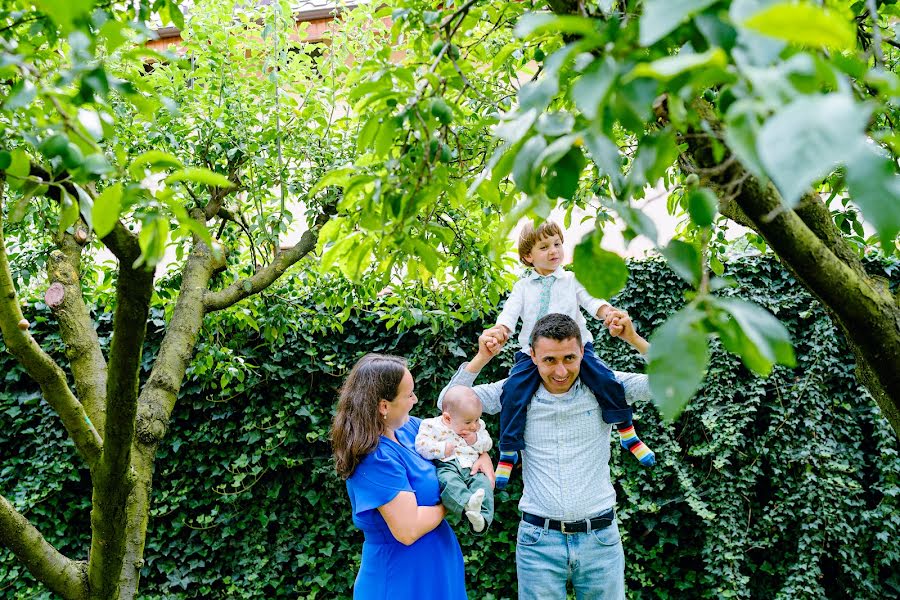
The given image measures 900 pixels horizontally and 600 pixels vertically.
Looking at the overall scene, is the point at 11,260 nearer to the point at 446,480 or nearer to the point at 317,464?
the point at 317,464

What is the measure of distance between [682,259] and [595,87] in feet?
0.79

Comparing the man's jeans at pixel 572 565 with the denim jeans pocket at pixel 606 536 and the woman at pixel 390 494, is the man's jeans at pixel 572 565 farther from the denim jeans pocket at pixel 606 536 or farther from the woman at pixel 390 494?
the woman at pixel 390 494

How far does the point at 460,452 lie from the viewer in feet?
8.82

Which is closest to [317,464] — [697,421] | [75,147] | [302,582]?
[302,582]

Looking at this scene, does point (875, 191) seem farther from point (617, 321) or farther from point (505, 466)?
point (505, 466)

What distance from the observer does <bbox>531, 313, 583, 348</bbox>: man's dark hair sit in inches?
106

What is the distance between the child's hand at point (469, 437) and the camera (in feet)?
9.11

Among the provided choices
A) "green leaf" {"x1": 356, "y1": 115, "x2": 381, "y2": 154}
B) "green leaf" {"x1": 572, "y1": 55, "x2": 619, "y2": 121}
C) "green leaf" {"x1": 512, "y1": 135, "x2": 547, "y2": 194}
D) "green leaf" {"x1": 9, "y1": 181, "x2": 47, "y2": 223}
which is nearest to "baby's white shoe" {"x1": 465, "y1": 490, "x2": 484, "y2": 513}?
"green leaf" {"x1": 356, "y1": 115, "x2": 381, "y2": 154}

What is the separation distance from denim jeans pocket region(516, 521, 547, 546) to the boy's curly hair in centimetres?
114

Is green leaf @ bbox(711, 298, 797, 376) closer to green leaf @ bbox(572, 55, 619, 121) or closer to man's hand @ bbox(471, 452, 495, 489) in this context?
green leaf @ bbox(572, 55, 619, 121)

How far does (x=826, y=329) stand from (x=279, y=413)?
318 cm

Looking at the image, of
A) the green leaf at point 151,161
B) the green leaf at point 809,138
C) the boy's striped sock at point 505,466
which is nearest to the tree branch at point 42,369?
the green leaf at point 151,161

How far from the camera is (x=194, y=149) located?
3.39 meters

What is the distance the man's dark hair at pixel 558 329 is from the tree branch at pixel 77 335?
5.69 ft
